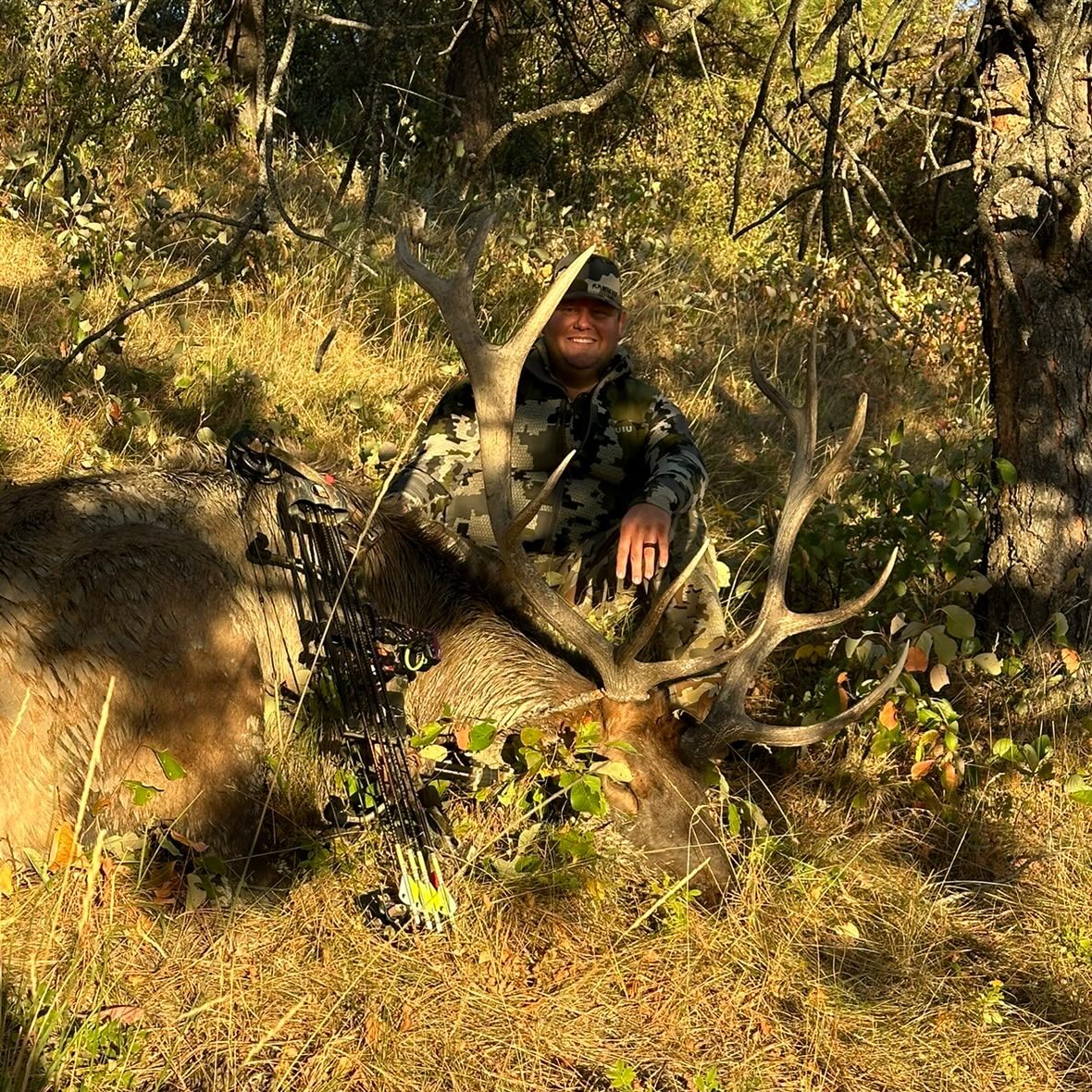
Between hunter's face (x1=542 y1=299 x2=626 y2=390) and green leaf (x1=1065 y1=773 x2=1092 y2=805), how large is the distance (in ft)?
7.03

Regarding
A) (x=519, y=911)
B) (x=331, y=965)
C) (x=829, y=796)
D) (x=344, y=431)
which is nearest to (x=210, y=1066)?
(x=331, y=965)

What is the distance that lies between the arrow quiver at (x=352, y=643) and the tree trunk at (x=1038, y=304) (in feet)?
6.72

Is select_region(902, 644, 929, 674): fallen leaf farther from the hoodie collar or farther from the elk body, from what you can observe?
the hoodie collar

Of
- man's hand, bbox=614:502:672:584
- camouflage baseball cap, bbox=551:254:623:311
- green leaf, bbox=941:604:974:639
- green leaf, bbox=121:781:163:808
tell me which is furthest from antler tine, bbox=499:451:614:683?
camouflage baseball cap, bbox=551:254:623:311

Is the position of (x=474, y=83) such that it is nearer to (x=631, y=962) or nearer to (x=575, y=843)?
(x=575, y=843)

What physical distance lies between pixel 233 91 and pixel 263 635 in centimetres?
559

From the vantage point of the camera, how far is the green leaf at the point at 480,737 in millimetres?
3211

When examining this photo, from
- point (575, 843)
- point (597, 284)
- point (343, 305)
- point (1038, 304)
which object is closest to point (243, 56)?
point (343, 305)

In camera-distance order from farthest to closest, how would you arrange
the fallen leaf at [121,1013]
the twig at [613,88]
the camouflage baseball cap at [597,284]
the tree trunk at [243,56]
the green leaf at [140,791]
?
the tree trunk at [243,56] → the camouflage baseball cap at [597,284] → the twig at [613,88] → the green leaf at [140,791] → the fallen leaf at [121,1013]

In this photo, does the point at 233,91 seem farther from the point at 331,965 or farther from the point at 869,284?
the point at 331,965

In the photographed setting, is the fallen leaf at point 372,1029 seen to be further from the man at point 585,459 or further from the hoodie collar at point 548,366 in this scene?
the hoodie collar at point 548,366

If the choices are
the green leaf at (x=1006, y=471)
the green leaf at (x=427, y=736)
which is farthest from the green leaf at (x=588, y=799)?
the green leaf at (x=1006, y=471)

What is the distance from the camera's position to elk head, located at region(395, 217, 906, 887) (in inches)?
129

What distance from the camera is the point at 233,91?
7.96 metres
